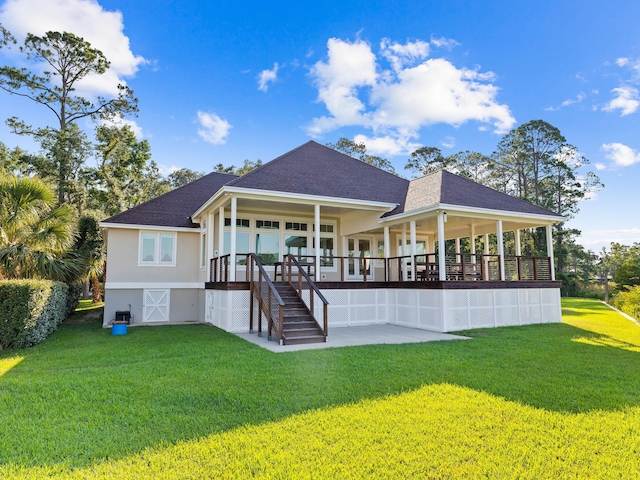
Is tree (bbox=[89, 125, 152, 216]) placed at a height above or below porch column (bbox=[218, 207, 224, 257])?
above

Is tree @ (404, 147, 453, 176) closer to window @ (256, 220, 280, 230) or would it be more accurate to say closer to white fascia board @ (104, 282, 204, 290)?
window @ (256, 220, 280, 230)

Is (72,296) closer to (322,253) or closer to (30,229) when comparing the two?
(30,229)

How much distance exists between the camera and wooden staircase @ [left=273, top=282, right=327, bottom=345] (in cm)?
898

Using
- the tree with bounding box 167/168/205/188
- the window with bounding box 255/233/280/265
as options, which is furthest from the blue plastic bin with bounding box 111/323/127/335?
the tree with bounding box 167/168/205/188

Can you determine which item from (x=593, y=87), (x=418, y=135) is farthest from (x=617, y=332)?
(x=418, y=135)

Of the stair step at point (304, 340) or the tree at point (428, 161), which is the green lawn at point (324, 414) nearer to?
the stair step at point (304, 340)

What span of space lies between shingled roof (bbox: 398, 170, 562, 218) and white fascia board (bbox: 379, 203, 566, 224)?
16cm

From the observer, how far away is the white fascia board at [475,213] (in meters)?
11.2

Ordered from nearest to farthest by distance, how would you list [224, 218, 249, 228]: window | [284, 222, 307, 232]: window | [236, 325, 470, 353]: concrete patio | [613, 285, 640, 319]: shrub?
[236, 325, 470, 353]: concrete patio
[224, 218, 249, 228]: window
[613, 285, 640, 319]: shrub
[284, 222, 307, 232]: window

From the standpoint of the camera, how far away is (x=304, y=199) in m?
11.9

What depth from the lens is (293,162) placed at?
555 inches

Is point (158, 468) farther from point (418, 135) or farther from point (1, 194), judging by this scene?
point (418, 135)

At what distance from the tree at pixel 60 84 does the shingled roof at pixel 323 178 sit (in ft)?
54.1

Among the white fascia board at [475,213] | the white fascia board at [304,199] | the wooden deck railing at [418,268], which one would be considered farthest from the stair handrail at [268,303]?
the white fascia board at [475,213]
